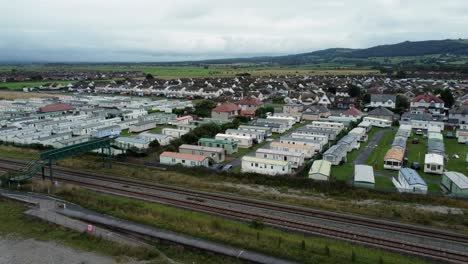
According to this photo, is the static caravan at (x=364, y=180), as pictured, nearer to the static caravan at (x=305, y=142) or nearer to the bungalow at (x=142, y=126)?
the static caravan at (x=305, y=142)

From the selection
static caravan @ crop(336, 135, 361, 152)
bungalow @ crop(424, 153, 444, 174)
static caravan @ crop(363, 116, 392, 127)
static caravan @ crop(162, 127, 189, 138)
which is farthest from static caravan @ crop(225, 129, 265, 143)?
static caravan @ crop(363, 116, 392, 127)

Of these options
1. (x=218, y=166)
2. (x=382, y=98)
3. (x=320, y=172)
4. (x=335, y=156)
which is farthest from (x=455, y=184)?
(x=382, y=98)

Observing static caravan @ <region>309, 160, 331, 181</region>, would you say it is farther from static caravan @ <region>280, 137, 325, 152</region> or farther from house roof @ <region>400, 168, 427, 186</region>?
static caravan @ <region>280, 137, 325, 152</region>

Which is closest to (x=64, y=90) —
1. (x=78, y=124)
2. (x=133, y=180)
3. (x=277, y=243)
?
(x=78, y=124)

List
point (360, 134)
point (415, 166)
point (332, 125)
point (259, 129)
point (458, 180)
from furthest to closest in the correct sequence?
point (332, 125), point (259, 129), point (360, 134), point (415, 166), point (458, 180)

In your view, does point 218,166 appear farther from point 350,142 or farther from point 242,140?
point 350,142

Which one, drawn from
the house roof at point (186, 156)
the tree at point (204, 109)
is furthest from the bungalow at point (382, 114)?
the house roof at point (186, 156)
